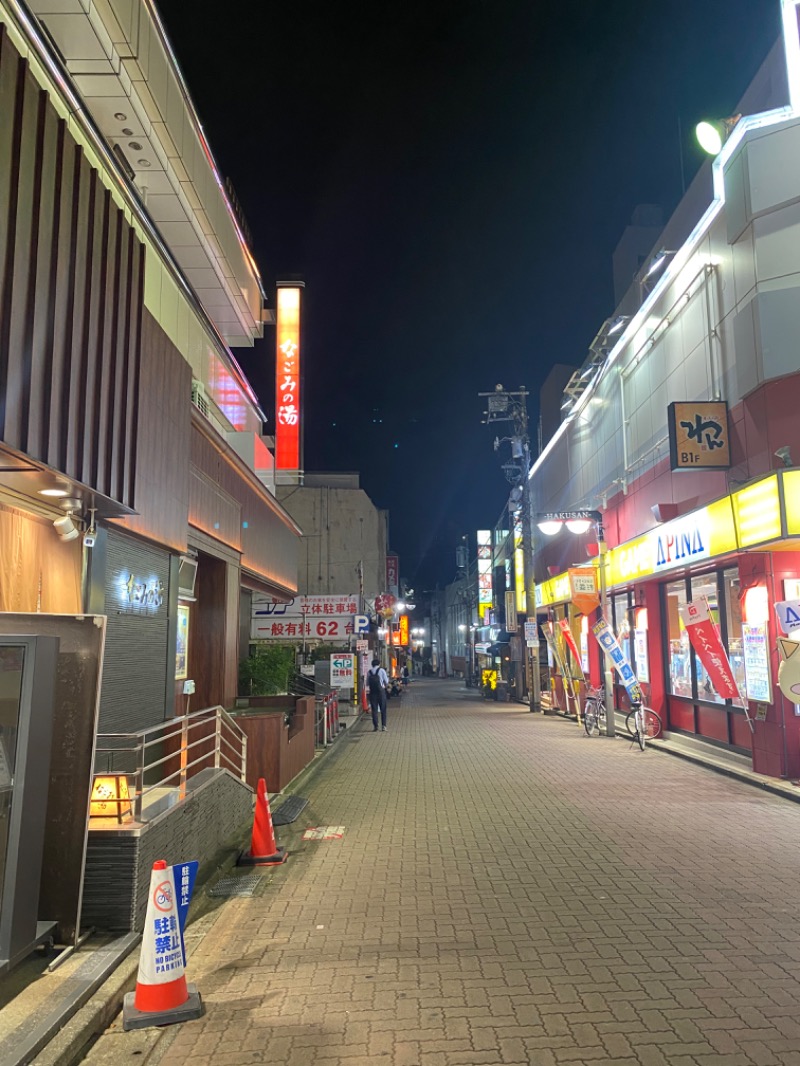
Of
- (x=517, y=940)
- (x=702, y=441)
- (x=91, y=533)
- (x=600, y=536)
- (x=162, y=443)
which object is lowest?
(x=517, y=940)

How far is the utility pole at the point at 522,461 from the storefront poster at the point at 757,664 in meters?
15.2

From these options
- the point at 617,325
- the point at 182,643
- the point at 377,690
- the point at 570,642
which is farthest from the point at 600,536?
the point at 182,643

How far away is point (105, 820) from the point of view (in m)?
5.71

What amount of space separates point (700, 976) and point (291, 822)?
571 cm

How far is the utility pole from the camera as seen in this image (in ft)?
91.5

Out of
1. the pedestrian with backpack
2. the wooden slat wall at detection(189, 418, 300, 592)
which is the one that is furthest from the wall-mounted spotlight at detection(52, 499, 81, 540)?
the pedestrian with backpack

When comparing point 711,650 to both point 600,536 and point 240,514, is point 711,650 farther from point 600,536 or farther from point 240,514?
point 240,514

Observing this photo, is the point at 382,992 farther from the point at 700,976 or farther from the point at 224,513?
the point at 224,513

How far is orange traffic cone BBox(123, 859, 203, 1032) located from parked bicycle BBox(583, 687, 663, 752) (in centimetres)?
1302

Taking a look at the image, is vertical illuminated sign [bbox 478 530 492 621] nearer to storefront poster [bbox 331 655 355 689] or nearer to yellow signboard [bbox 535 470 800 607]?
storefront poster [bbox 331 655 355 689]

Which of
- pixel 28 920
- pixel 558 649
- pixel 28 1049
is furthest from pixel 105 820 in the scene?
pixel 558 649

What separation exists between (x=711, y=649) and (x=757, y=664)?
0.83m

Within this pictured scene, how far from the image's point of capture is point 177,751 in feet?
22.6

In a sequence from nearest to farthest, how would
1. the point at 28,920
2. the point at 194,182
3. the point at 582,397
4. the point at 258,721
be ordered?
the point at 28,920 < the point at 258,721 < the point at 194,182 < the point at 582,397
